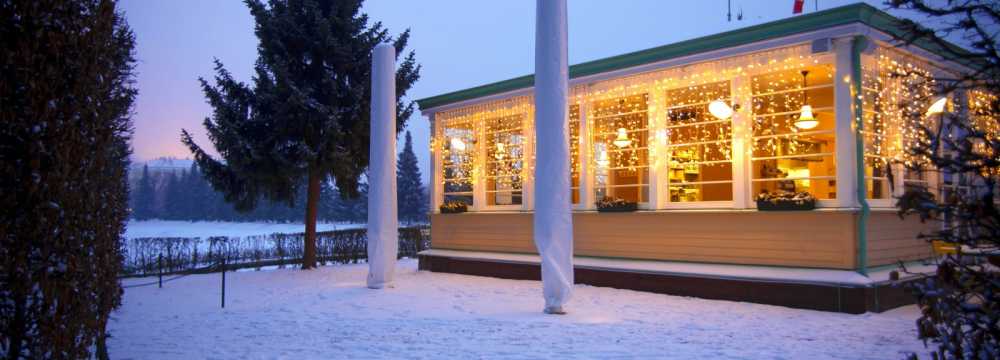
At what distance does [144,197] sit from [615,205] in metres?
45.5

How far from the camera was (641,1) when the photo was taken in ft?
473

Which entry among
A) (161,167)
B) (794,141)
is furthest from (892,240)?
(161,167)

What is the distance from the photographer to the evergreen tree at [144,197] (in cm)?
4503

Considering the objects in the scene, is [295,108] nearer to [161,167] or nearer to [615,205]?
[615,205]

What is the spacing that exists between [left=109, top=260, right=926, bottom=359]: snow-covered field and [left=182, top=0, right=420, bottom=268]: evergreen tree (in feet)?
11.8

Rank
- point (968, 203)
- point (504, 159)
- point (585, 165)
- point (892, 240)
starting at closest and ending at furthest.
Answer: point (968, 203) < point (892, 240) < point (585, 165) < point (504, 159)

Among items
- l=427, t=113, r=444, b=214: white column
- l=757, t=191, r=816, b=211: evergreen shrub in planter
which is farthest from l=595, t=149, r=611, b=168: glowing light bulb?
l=427, t=113, r=444, b=214: white column

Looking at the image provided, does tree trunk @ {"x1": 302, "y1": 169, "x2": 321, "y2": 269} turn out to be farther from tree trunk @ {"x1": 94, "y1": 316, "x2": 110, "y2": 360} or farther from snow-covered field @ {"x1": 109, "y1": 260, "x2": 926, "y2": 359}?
tree trunk @ {"x1": 94, "y1": 316, "x2": 110, "y2": 360}

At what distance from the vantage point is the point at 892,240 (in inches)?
296

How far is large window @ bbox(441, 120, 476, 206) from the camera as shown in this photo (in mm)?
11430

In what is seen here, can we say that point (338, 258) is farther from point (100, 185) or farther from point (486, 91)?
point (100, 185)

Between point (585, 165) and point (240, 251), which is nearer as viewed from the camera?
point (585, 165)

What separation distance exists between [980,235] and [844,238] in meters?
5.14

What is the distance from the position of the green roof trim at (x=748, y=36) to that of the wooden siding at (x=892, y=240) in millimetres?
1990
